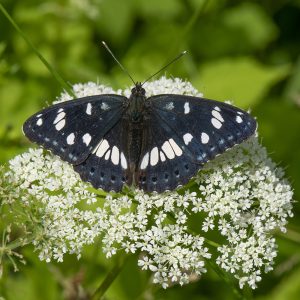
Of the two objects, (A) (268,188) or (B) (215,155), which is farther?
(A) (268,188)

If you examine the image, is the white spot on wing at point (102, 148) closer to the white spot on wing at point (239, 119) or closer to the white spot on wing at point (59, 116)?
the white spot on wing at point (59, 116)

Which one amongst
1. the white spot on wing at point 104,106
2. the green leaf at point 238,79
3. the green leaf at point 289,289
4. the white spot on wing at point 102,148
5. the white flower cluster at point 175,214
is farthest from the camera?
the green leaf at point 238,79

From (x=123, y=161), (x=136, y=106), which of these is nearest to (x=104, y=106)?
(x=136, y=106)

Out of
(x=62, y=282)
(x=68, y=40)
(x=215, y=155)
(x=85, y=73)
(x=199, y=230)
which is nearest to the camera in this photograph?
(x=215, y=155)

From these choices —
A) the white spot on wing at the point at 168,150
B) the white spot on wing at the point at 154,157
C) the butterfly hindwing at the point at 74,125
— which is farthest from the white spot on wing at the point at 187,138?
the butterfly hindwing at the point at 74,125

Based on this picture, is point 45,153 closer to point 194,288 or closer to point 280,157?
point 194,288

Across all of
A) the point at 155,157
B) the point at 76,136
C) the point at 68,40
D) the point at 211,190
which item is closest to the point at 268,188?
the point at 211,190
